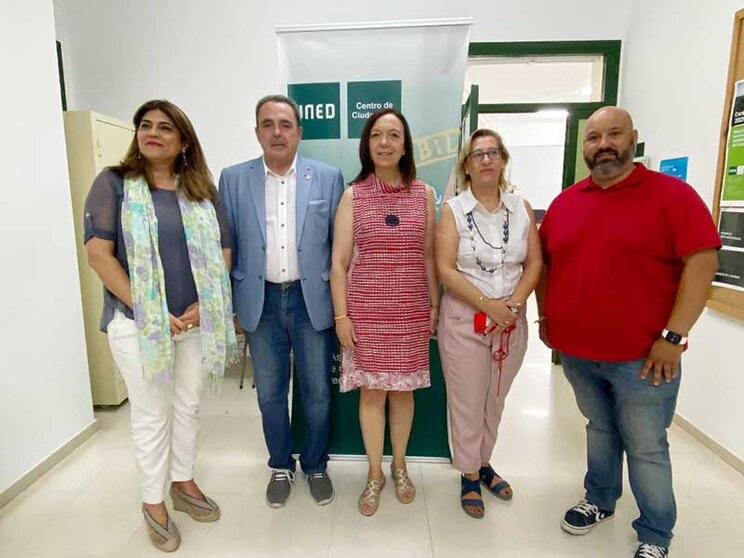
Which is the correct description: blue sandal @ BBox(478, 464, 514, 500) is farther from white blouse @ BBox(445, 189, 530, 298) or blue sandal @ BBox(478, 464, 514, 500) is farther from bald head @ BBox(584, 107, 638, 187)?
bald head @ BBox(584, 107, 638, 187)

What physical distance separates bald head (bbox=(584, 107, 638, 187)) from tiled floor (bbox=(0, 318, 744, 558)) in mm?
1498

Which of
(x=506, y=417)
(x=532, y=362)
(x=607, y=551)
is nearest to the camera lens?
(x=607, y=551)

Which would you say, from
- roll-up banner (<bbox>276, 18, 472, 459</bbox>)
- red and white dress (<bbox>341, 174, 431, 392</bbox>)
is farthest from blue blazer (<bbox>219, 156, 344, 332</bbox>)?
roll-up banner (<bbox>276, 18, 472, 459</bbox>)

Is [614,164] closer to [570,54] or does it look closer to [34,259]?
[570,54]

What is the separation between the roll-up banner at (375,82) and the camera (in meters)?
2.31

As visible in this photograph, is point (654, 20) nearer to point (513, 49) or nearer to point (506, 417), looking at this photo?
point (513, 49)

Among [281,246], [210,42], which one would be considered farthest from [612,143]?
[210,42]

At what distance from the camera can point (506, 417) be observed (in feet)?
10.3

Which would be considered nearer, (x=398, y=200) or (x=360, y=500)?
(x=398, y=200)

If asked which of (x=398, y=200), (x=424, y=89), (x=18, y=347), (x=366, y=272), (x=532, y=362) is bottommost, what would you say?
(x=532, y=362)

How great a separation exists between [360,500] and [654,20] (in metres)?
3.62

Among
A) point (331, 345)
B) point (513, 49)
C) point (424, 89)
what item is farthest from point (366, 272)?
point (513, 49)

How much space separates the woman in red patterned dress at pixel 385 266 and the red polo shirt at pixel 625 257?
573 mm

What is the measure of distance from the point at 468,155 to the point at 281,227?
2.79 feet
